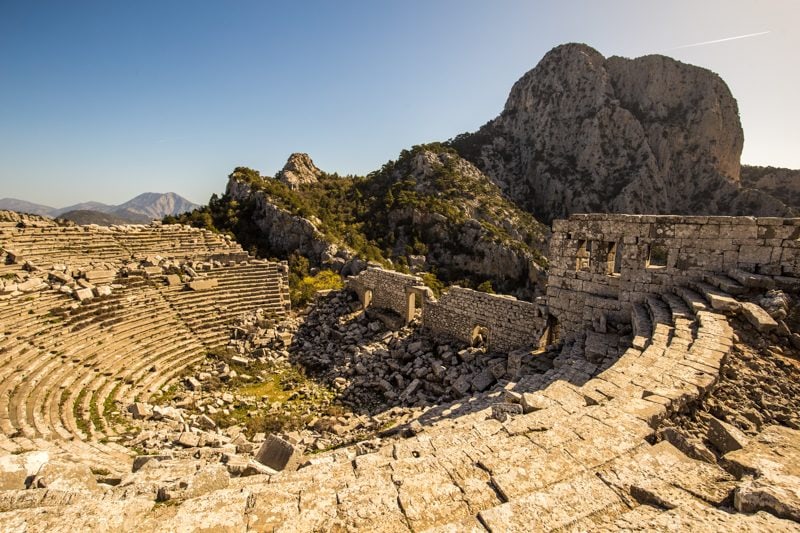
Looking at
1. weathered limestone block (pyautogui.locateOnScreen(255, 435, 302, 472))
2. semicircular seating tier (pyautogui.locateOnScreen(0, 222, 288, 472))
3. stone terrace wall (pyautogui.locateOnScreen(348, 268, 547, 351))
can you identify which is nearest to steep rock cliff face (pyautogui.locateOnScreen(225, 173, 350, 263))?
semicircular seating tier (pyautogui.locateOnScreen(0, 222, 288, 472))

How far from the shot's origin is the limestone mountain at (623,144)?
50938mm

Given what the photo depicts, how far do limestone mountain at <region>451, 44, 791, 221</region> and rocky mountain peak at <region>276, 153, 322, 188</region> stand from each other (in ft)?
79.8

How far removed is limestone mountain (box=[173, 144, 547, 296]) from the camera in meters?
29.0

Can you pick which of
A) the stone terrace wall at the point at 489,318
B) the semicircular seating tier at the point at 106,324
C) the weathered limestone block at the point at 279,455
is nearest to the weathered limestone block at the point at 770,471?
the weathered limestone block at the point at 279,455

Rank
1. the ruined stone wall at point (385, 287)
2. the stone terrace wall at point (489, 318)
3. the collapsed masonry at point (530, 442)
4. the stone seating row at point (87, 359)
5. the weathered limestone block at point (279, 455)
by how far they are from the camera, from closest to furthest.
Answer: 1. the collapsed masonry at point (530, 442)
2. the weathered limestone block at point (279, 455)
3. the stone seating row at point (87, 359)
4. the stone terrace wall at point (489, 318)
5. the ruined stone wall at point (385, 287)

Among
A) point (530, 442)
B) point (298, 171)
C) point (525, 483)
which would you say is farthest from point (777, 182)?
point (525, 483)

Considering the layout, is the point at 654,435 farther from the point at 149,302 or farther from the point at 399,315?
the point at 149,302

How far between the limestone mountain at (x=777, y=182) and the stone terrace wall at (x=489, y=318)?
61167 mm

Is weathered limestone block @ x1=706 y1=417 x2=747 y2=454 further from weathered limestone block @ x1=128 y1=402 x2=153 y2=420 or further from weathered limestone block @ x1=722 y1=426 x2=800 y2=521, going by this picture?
weathered limestone block @ x1=128 y1=402 x2=153 y2=420

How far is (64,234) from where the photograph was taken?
18312mm

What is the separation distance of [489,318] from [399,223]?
24.4m

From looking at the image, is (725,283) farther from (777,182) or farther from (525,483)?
(777,182)

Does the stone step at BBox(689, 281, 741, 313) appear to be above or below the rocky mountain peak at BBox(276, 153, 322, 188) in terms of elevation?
below

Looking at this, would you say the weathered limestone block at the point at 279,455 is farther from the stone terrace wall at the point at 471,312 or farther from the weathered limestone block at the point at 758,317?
the stone terrace wall at the point at 471,312
